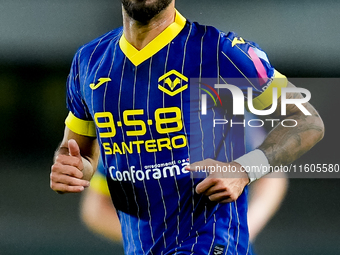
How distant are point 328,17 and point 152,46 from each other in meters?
1.44

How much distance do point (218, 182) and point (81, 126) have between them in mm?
622

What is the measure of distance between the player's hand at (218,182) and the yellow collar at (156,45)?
0.41 metres

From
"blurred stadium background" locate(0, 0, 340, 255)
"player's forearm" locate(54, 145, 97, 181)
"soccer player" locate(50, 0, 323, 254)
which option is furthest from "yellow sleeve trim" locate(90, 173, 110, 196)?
"soccer player" locate(50, 0, 323, 254)

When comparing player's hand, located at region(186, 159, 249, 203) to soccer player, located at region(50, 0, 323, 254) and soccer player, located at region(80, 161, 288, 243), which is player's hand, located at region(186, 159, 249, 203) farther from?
soccer player, located at region(80, 161, 288, 243)

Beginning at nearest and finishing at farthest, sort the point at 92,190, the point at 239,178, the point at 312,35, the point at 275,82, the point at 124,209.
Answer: the point at 239,178, the point at 275,82, the point at 124,209, the point at 92,190, the point at 312,35

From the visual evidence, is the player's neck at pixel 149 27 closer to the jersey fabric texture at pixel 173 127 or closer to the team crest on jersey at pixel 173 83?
the jersey fabric texture at pixel 173 127

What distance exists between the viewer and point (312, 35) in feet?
7.75

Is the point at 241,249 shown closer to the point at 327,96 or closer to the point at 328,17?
the point at 327,96

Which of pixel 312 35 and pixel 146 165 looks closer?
pixel 146 165

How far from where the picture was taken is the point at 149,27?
1.33m

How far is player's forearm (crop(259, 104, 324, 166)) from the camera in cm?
124

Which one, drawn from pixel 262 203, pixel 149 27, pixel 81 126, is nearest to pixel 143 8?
pixel 149 27

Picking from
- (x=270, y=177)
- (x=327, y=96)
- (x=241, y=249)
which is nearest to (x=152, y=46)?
(x=241, y=249)

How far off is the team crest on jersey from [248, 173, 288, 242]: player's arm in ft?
3.97
